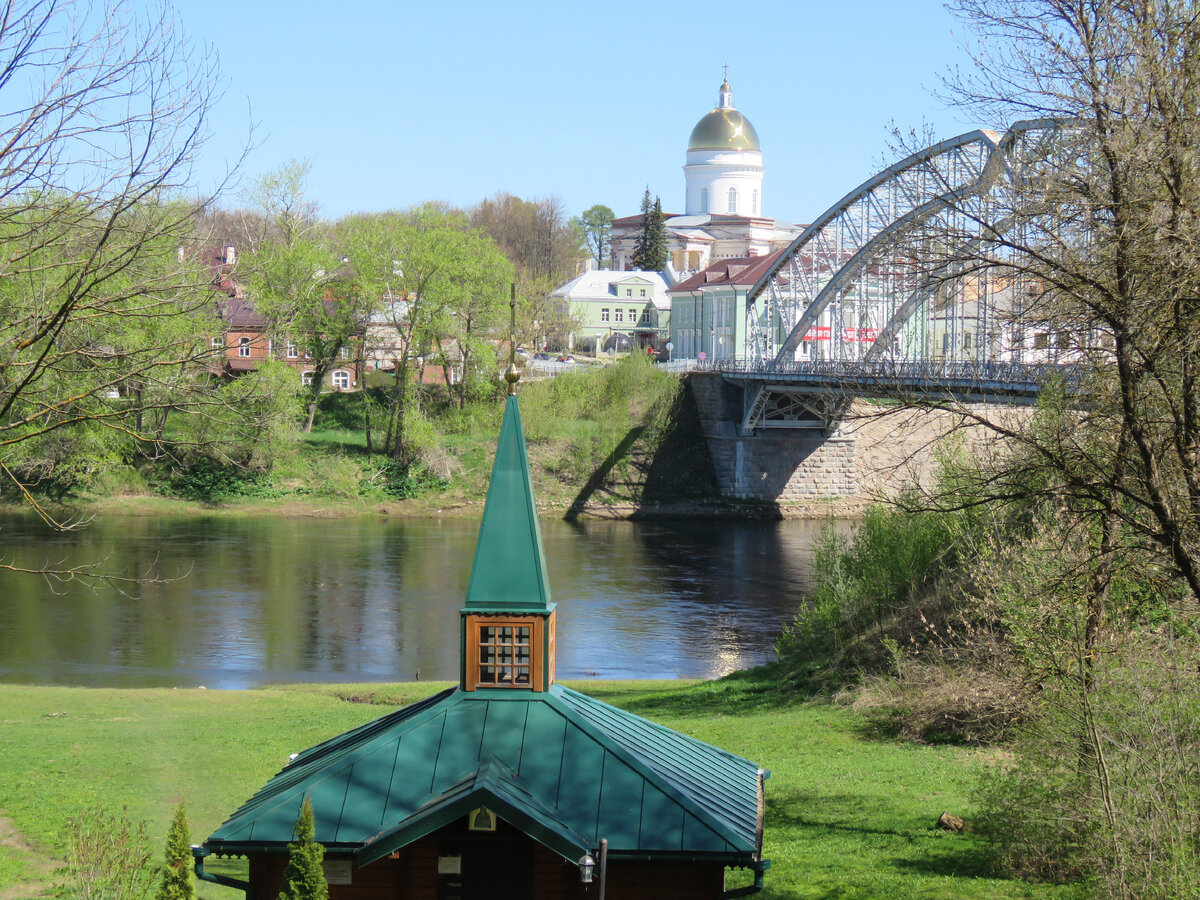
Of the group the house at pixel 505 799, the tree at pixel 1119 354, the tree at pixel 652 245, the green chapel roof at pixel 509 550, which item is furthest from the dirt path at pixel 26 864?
the tree at pixel 652 245

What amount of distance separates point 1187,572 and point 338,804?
654cm

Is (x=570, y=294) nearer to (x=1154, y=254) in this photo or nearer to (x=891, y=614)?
(x=891, y=614)

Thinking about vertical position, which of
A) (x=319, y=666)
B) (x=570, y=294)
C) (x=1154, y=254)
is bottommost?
(x=319, y=666)

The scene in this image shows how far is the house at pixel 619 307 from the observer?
93000mm

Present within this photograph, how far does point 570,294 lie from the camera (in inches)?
3750

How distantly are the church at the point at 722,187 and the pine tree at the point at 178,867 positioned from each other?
341ft

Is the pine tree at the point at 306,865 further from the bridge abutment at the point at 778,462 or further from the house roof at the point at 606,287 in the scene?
the house roof at the point at 606,287

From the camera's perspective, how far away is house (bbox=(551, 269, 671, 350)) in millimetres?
93000

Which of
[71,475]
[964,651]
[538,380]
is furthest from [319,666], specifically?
[538,380]

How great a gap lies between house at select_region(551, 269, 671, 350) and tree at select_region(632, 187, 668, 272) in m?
8.22

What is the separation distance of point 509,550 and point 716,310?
58.6m

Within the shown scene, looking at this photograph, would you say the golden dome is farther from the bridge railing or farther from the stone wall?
the stone wall

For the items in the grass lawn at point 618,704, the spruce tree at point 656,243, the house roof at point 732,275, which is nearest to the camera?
the grass lawn at point 618,704

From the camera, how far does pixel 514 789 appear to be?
8984 mm
